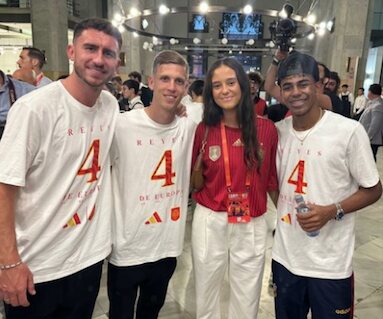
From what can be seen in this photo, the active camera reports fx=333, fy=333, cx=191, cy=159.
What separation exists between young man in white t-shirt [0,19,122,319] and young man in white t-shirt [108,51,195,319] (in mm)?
107

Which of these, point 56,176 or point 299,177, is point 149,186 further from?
point 299,177

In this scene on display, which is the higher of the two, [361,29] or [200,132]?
[361,29]

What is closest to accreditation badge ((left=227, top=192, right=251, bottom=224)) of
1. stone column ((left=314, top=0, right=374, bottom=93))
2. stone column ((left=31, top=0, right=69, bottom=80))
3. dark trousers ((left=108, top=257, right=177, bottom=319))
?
dark trousers ((left=108, top=257, right=177, bottom=319))

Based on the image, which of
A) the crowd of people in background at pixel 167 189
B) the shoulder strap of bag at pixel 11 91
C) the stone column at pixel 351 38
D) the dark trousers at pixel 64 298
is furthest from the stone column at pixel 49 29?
the dark trousers at pixel 64 298

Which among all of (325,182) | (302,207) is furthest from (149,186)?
(325,182)

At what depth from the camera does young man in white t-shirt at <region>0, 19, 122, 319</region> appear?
48.0 inches

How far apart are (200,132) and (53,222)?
0.87 meters

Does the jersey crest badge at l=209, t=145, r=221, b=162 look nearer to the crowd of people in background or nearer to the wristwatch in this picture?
the crowd of people in background

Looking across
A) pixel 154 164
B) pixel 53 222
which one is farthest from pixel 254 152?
pixel 53 222

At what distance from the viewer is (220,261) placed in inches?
69.7

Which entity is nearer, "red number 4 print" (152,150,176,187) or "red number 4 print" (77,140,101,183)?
"red number 4 print" (77,140,101,183)

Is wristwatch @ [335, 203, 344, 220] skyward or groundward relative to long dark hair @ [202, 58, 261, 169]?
groundward

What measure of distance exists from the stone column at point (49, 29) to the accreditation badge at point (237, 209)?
441 inches

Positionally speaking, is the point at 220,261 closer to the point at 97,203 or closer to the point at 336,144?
the point at 97,203
